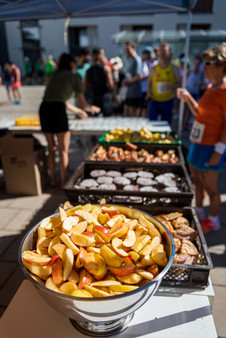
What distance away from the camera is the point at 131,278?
96cm

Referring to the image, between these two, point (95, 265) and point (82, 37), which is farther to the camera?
point (82, 37)

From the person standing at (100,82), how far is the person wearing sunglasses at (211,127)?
8.25 ft

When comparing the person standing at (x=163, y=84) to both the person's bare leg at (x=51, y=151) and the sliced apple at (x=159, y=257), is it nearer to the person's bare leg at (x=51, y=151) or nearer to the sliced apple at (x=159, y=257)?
the person's bare leg at (x=51, y=151)

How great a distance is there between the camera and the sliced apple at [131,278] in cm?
95

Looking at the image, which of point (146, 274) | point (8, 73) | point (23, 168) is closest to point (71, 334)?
point (146, 274)

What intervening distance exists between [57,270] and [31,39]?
28.8 meters

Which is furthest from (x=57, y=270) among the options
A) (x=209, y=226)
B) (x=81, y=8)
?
(x=81, y=8)

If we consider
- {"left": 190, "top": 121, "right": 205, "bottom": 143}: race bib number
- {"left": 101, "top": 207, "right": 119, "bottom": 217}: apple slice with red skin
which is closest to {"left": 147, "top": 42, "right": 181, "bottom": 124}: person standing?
{"left": 190, "top": 121, "right": 205, "bottom": 143}: race bib number

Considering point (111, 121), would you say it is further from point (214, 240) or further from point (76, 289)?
point (76, 289)

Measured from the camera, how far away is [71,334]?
105 cm

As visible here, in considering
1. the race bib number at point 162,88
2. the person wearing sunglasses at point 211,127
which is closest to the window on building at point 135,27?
the race bib number at point 162,88

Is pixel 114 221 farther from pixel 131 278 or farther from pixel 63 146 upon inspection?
pixel 63 146

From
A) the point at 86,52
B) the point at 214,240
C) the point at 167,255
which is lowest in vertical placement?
the point at 214,240

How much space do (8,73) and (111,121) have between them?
373 inches
